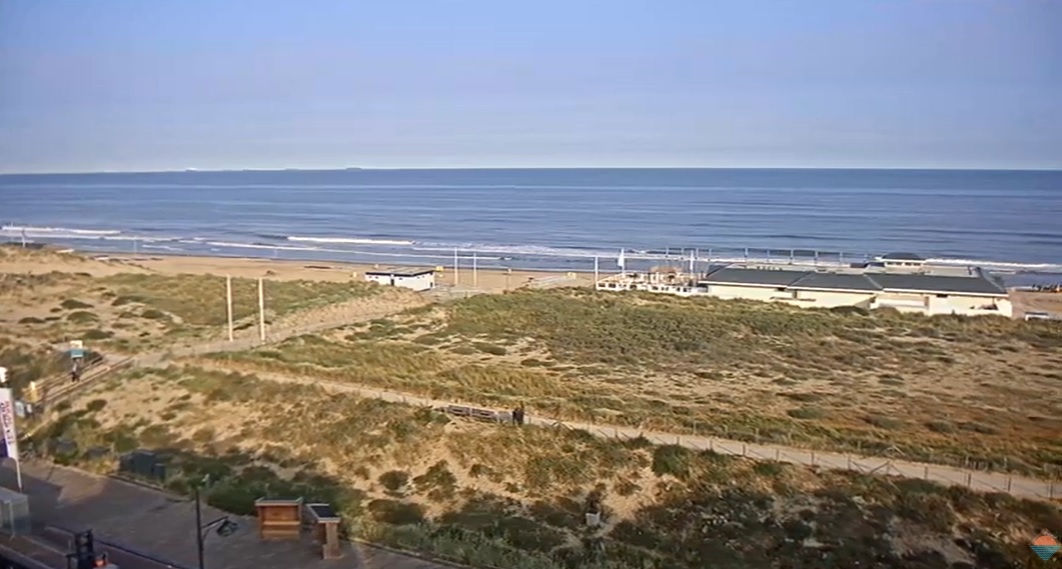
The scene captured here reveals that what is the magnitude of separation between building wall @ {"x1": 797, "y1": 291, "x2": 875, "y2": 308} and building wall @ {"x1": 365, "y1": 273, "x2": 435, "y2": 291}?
14.0m

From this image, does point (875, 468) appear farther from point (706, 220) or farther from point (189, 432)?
point (706, 220)

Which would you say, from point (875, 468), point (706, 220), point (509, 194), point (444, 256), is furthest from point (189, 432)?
point (509, 194)

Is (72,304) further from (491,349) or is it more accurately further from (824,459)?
(824,459)

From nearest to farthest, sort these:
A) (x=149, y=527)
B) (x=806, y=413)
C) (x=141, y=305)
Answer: (x=149, y=527), (x=806, y=413), (x=141, y=305)

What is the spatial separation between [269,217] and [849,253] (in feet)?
176

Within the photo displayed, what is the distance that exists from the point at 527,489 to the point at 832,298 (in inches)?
788

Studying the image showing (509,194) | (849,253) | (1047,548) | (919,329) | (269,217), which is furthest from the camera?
(509,194)

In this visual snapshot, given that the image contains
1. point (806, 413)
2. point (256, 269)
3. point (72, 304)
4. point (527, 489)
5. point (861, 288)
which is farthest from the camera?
point (256, 269)

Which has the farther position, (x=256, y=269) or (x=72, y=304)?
(x=256, y=269)

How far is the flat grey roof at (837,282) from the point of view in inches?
1206

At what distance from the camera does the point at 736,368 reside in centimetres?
2158

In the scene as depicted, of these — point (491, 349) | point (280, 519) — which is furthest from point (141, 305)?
point (280, 519)

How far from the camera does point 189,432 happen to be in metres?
16.0

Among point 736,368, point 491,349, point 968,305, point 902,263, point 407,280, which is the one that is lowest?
point 736,368
